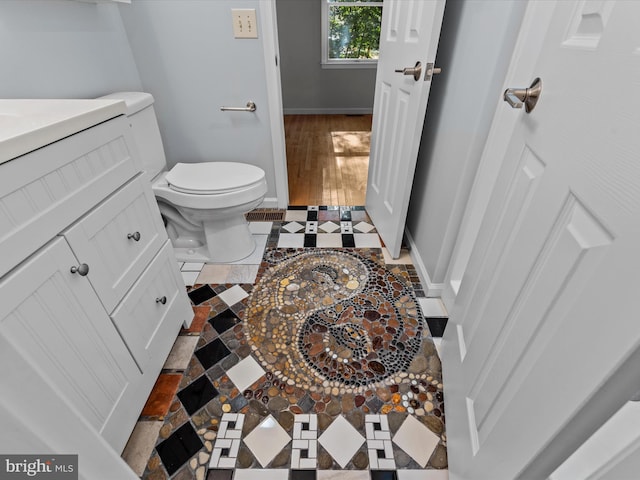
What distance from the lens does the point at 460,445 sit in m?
0.85

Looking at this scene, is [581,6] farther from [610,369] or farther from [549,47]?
[610,369]

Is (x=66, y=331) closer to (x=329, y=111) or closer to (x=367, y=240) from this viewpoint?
(x=367, y=240)

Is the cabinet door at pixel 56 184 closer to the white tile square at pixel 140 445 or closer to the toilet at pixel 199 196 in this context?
the toilet at pixel 199 196

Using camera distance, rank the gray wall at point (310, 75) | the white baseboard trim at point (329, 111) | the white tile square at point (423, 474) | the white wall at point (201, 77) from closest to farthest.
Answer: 1. the white tile square at point (423, 474)
2. the white wall at point (201, 77)
3. the gray wall at point (310, 75)
4. the white baseboard trim at point (329, 111)

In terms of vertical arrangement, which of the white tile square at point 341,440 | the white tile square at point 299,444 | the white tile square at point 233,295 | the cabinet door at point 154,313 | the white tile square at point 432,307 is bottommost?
the white tile square at point 299,444

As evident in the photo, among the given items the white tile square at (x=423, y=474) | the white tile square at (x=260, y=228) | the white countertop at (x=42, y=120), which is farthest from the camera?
the white tile square at (x=260, y=228)

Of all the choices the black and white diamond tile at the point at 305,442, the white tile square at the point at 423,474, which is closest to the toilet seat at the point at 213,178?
the black and white diamond tile at the point at 305,442

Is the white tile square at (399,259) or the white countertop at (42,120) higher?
the white countertop at (42,120)

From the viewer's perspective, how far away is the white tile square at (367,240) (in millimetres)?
1874

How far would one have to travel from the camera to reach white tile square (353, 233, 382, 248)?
187 centimetres

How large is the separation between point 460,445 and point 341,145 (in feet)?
10.2

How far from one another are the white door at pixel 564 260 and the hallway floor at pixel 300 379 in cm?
31

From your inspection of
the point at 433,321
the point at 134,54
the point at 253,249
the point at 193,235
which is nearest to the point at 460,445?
the point at 433,321

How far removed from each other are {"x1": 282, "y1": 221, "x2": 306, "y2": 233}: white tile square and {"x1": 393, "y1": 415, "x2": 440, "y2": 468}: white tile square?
125 cm
